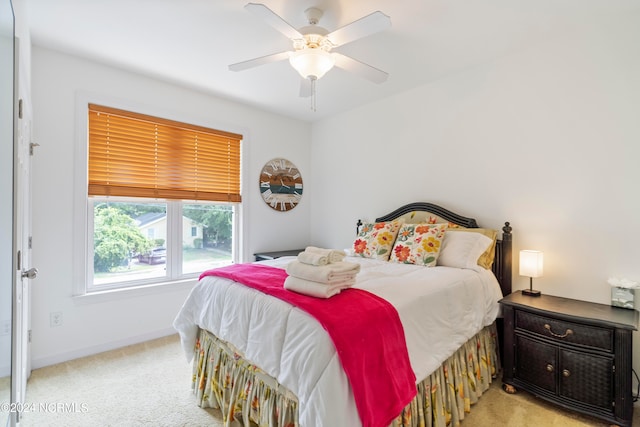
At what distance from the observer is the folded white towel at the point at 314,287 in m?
1.52

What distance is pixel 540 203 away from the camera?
247 centimetres

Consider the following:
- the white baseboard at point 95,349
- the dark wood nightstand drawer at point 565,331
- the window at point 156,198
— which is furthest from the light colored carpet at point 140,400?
the window at point 156,198

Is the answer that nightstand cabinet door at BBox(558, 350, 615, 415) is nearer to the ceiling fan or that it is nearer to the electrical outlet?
the ceiling fan

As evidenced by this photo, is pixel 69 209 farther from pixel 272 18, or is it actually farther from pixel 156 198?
pixel 272 18

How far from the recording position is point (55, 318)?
2605mm

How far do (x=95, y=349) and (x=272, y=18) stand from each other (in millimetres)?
3122

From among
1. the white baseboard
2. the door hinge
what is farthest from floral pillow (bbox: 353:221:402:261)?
the door hinge

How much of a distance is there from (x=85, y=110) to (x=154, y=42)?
0.95 metres

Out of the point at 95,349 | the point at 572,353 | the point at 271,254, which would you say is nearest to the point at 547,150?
the point at 572,353

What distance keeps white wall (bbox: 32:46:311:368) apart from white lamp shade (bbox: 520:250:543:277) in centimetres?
Answer: 325

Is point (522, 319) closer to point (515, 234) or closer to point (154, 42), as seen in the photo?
point (515, 234)

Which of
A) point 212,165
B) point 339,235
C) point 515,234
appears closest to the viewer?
point 515,234

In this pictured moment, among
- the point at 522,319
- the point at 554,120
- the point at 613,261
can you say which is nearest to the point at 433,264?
the point at 522,319

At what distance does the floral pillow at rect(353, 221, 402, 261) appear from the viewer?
9.40 feet
